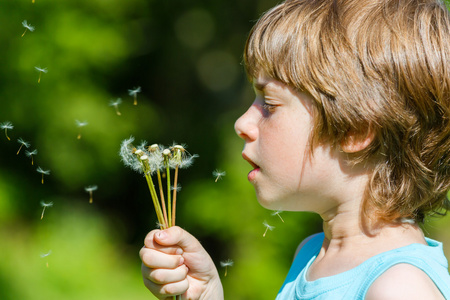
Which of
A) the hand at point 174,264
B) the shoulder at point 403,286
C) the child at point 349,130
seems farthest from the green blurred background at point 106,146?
the shoulder at point 403,286

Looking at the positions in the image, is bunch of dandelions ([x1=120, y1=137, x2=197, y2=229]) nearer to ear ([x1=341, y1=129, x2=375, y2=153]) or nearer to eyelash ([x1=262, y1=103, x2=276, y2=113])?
eyelash ([x1=262, y1=103, x2=276, y2=113])

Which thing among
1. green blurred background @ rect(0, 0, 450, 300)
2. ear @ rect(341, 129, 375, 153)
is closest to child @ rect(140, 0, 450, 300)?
ear @ rect(341, 129, 375, 153)

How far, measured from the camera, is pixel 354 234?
133 centimetres

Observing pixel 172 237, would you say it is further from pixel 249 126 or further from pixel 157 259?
pixel 249 126

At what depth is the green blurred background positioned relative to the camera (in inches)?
131

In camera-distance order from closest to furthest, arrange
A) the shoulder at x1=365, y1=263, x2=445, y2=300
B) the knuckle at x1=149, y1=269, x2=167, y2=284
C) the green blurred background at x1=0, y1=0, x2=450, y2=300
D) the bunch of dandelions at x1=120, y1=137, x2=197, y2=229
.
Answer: the shoulder at x1=365, y1=263, x2=445, y2=300 < the bunch of dandelions at x1=120, y1=137, x2=197, y2=229 < the knuckle at x1=149, y1=269, x2=167, y2=284 < the green blurred background at x1=0, y1=0, x2=450, y2=300

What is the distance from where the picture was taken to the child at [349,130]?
1.27m

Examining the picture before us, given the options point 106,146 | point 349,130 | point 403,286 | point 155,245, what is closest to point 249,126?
point 349,130

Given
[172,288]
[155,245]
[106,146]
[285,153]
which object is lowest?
[106,146]

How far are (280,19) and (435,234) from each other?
2388 millimetres

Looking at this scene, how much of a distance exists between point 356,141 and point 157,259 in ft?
1.70

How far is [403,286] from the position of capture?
1096mm

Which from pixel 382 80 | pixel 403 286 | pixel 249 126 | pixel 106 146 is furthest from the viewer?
pixel 106 146

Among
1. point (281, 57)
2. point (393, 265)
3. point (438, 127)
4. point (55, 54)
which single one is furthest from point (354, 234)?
point (55, 54)
